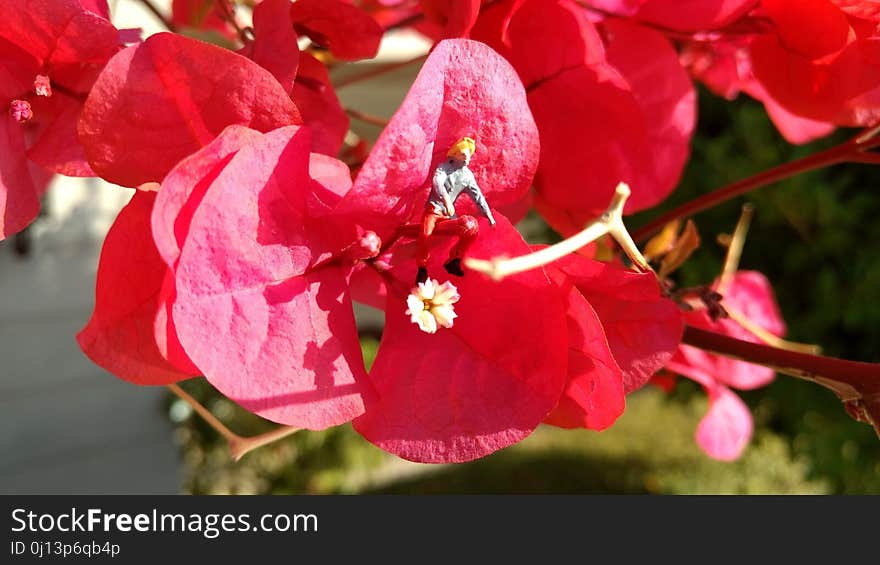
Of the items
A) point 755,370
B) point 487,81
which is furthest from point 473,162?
point 755,370

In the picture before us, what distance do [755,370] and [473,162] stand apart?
0.93 feet

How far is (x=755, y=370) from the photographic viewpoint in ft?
1.44

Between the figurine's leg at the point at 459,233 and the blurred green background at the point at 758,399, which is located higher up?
the figurine's leg at the point at 459,233

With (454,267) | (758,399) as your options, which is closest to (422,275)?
(454,267)

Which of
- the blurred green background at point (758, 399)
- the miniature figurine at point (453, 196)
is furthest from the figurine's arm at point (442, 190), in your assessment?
the blurred green background at point (758, 399)

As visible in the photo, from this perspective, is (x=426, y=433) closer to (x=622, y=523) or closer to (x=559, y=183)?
(x=559, y=183)

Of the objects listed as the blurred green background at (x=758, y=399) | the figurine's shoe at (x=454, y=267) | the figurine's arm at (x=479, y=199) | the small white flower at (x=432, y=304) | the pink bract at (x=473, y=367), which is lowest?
the blurred green background at (x=758, y=399)

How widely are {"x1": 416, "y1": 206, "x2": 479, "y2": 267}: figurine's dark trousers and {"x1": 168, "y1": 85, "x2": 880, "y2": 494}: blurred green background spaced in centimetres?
116

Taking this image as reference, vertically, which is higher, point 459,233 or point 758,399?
point 459,233

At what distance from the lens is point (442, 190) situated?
212mm

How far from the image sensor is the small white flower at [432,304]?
0.22 metres

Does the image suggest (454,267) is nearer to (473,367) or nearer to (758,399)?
(473,367)

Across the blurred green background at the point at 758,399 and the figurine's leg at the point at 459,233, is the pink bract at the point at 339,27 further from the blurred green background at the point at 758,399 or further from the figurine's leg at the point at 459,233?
the blurred green background at the point at 758,399

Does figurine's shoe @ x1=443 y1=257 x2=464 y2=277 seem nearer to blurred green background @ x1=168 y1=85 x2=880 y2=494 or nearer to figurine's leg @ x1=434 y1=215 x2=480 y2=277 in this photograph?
figurine's leg @ x1=434 y1=215 x2=480 y2=277
